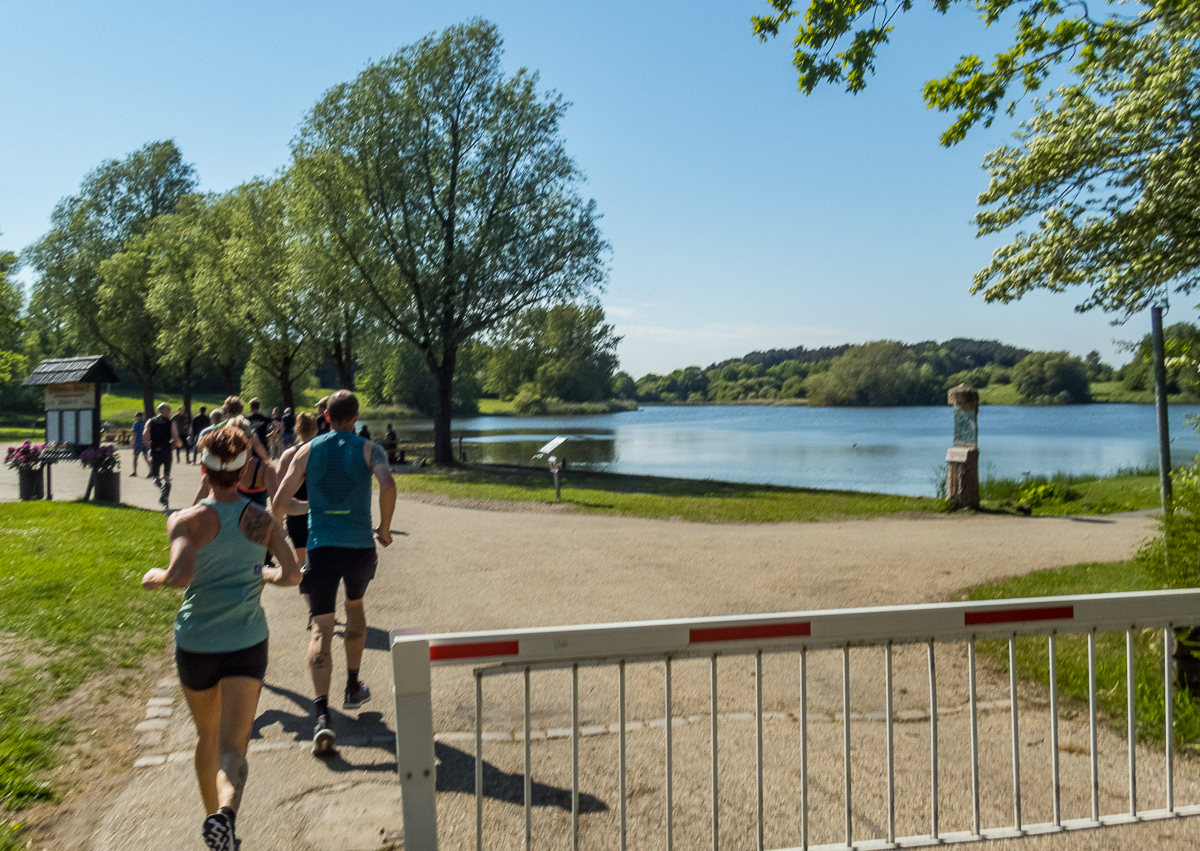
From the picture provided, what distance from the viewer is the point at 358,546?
5.18 metres

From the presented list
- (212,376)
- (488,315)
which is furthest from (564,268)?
(212,376)

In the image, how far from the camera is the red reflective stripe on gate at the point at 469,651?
2979 millimetres

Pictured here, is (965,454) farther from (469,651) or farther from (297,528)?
(469,651)

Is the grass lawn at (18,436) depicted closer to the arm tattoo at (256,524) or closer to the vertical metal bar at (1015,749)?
the arm tattoo at (256,524)

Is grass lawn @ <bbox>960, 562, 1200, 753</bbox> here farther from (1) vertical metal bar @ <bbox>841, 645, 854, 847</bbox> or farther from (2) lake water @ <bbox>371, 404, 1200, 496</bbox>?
(2) lake water @ <bbox>371, 404, 1200, 496</bbox>

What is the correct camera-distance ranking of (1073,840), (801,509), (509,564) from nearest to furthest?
(1073,840) → (509,564) → (801,509)

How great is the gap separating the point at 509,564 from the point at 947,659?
563 cm

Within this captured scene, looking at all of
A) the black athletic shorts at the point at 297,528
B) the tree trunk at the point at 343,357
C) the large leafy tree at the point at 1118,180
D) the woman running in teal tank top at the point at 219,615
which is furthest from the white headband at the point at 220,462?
the tree trunk at the point at 343,357

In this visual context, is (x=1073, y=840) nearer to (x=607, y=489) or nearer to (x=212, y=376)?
(x=607, y=489)

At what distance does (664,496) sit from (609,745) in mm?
16877

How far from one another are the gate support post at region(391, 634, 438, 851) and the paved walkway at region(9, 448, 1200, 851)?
2.40 ft

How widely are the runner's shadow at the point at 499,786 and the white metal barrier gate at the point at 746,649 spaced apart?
0.75 meters

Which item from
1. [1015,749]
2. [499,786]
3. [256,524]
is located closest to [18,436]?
[256,524]

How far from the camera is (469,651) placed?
2.99 meters
